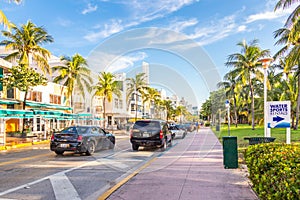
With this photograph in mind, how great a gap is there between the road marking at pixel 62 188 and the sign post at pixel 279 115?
7397 mm

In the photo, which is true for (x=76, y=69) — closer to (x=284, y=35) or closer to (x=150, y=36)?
(x=150, y=36)

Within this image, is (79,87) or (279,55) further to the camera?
(79,87)

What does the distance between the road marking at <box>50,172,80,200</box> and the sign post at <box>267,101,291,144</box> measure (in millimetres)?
7397

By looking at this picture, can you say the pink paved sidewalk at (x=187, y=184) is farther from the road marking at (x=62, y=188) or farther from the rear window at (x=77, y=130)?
the rear window at (x=77, y=130)

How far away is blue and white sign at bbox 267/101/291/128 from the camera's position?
9.88m

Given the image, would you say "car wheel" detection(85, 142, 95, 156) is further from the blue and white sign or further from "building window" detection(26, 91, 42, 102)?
"building window" detection(26, 91, 42, 102)

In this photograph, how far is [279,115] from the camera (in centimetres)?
1006

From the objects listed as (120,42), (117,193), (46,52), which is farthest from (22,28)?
(117,193)

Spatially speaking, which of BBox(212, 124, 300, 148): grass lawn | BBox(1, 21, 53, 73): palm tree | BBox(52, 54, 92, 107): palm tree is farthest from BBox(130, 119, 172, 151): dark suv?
BBox(52, 54, 92, 107): palm tree

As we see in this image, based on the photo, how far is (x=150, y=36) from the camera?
624 inches

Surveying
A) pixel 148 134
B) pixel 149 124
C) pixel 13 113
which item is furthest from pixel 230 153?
pixel 13 113

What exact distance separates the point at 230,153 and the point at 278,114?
2711 millimetres

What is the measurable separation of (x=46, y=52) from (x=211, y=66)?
2018cm

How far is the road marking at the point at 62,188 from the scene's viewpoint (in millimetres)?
6037
